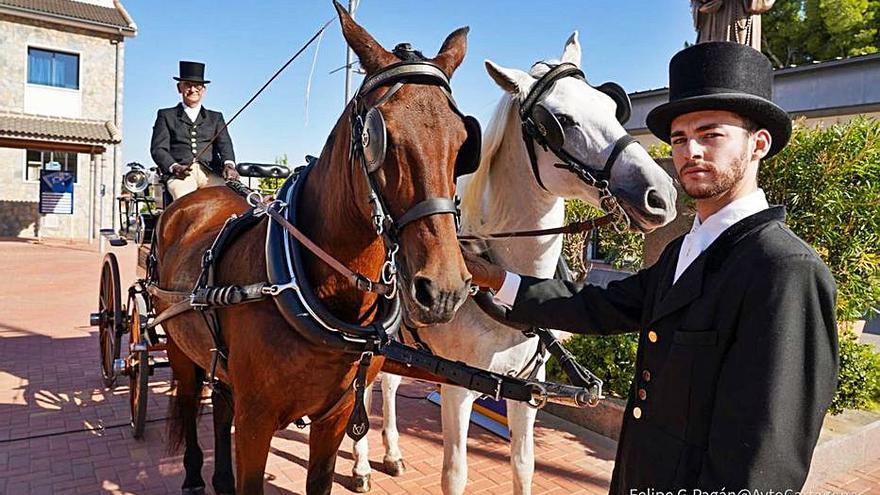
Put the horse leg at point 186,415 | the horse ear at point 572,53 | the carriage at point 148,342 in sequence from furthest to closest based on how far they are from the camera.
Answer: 1. the horse leg at point 186,415
2. the horse ear at point 572,53
3. the carriage at point 148,342

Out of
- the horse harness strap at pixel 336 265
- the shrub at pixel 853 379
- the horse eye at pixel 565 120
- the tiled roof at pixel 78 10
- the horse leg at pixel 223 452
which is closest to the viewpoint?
the horse harness strap at pixel 336 265

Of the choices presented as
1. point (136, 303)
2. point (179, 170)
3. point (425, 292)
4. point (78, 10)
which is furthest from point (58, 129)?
point (425, 292)

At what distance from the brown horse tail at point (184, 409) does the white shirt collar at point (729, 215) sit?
3.27m

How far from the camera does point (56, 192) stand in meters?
19.9

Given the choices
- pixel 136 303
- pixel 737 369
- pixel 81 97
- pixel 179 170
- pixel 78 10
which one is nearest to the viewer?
pixel 737 369

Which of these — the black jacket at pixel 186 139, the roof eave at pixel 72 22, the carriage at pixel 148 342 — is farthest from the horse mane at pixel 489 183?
the roof eave at pixel 72 22

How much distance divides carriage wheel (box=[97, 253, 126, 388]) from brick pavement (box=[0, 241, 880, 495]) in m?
0.41

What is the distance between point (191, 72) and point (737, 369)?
5.27m

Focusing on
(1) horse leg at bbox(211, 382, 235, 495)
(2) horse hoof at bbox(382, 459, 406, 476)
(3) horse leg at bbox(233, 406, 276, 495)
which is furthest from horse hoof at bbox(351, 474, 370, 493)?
(3) horse leg at bbox(233, 406, 276, 495)

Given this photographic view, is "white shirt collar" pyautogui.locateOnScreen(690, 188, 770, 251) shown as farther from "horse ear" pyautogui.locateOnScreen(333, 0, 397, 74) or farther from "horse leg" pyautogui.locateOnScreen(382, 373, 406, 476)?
"horse leg" pyautogui.locateOnScreen(382, 373, 406, 476)

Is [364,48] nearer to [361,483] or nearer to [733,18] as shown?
[361,483]

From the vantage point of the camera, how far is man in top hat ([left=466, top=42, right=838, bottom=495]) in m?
1.19

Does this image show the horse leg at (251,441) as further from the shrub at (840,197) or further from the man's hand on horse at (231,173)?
the shrub at (840,197)

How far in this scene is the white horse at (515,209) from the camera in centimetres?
250
